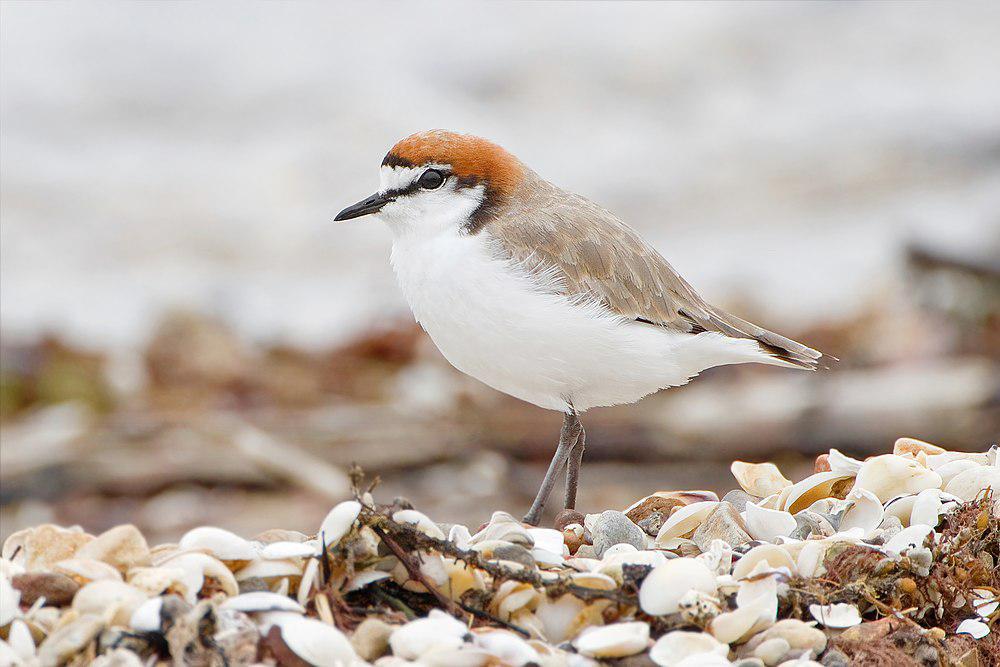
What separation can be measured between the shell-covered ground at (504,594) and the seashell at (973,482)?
0.12 meters

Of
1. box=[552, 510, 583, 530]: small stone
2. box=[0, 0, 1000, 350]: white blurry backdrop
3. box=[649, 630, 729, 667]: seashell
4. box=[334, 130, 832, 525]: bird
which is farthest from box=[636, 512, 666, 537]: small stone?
box=[0, 0, 1000, 350]: white blurry backdrop

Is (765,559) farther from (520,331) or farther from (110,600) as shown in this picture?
(110,600)

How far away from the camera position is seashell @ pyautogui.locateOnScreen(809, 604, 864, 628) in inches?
→ 82.4

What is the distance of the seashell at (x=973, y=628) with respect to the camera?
2141 millimetres

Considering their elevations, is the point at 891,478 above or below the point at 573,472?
above

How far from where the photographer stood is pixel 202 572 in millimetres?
1966

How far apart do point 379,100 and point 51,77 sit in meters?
2.54

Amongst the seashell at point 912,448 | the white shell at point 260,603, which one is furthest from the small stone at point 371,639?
the seashell at point 912,448

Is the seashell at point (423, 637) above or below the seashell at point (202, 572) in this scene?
below

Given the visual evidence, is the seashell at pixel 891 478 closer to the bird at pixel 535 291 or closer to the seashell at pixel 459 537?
the bird at pixel 535 291

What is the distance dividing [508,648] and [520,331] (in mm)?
1141

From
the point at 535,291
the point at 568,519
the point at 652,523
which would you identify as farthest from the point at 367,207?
the point at 652,523

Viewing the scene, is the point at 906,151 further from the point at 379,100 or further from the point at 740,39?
the point at 379,100

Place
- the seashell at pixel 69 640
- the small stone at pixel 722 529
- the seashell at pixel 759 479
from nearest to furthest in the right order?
the seashell at pixel 69 640 < the small stone at pixel 722 529 < the seashell at pixel 759 479
